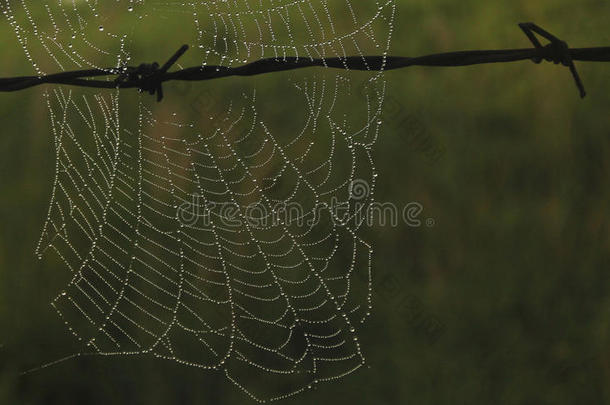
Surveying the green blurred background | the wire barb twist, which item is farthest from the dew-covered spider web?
the wire barb twist

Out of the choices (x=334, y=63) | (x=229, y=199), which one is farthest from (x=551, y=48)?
(x=229, y=199)

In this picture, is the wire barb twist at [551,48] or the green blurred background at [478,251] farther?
the green blurred background at [478,251]

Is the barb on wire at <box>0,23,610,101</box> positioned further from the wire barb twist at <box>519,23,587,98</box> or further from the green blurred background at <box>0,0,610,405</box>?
the green blurred background at <box>0,0,610,405</box>

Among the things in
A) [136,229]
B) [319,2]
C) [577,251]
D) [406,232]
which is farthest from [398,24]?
[136,229]

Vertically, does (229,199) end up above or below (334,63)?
below

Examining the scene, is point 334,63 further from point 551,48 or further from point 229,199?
point 229,199

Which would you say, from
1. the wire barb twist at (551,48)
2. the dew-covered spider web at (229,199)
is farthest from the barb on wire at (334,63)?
the dew-covered spider web at (229,199)

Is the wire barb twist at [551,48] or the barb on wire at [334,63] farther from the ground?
the wire barb twist at [551,48]

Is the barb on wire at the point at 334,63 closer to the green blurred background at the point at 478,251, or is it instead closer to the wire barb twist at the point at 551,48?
the wire barb twist at the point at 551,48
